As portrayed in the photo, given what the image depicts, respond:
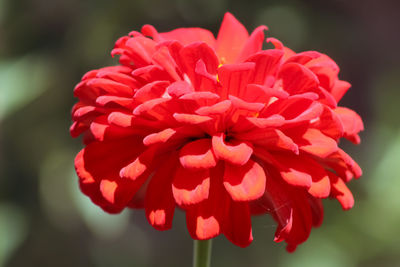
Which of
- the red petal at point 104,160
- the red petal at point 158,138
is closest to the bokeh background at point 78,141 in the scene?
the red petal at point 104,160

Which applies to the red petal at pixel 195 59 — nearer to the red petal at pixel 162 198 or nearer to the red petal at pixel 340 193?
the red petal at pixel 162 198

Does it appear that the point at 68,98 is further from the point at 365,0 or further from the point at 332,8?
the point at 365,0

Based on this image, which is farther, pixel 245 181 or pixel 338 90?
pixel 338 90

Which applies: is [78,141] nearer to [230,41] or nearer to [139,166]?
[230,41]

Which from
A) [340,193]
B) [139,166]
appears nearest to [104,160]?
[139,166]

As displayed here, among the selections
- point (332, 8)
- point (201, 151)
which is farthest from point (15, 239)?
point (332, 8)

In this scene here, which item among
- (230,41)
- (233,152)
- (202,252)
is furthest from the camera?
(230,41)
